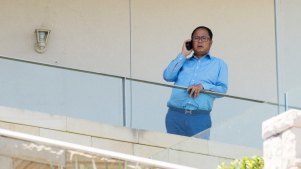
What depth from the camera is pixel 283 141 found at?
11.5 meters

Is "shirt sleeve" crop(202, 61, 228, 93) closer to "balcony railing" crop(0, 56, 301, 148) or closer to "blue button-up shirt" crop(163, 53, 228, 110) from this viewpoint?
"blue button-up shirt" crop(163, 53, 228, 110)

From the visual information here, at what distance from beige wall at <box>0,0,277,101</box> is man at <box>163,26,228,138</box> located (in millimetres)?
2974

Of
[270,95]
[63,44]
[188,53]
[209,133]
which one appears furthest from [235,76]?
[209,133]

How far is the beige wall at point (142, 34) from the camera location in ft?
58.9

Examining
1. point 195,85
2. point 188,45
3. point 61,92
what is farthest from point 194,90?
point 61,92

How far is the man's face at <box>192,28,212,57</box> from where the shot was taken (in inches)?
595

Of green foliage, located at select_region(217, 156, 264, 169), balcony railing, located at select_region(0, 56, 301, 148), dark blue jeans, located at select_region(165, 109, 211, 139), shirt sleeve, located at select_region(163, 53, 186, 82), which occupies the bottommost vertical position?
green foliage, located at select_region(217, 156, 264, 169)

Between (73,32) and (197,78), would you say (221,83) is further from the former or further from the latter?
(73,32)

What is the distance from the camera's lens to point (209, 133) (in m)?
13.3

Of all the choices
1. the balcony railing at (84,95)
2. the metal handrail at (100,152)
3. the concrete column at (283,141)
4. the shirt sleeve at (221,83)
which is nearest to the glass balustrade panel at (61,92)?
the balcony railing at (84,95)

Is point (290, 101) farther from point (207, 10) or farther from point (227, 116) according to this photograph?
point (207, 10)

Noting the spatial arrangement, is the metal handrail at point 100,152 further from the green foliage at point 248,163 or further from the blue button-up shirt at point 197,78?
the blue button-up shirt at point 197,78

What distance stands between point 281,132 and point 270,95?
666 centimetres

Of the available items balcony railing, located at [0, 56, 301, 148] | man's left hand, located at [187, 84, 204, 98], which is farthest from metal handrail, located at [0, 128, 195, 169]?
balcony railing, located at [0, 56, 301, 148]
